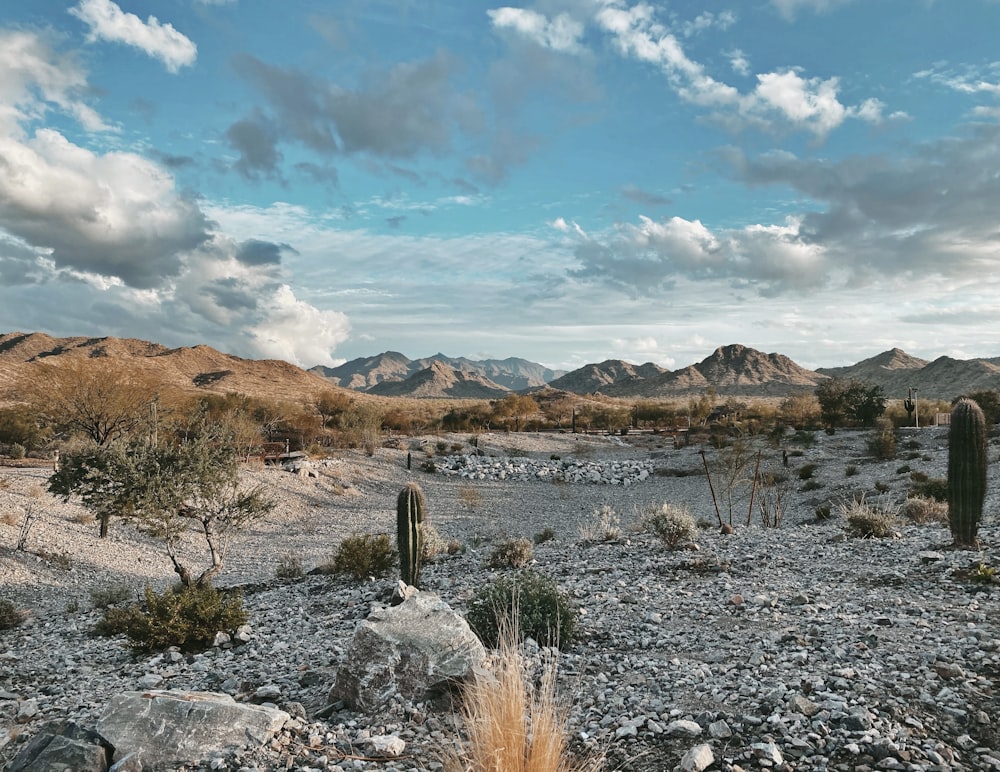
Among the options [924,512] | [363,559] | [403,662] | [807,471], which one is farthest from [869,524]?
[807,471]

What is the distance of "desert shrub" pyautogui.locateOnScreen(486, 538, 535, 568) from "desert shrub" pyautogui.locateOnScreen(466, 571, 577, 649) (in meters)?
5.29

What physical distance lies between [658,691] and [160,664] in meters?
6.03

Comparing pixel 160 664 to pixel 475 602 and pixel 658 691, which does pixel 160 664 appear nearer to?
pixel 475 602

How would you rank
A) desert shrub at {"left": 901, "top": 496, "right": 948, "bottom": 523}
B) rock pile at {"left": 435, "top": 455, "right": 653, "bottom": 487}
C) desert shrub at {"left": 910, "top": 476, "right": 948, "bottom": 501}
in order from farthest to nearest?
rock pile at {"left": 435, "top": 455, "right": 653, "bottom": 487}, desert shrub at {"left": 910, "top": 476, "right": 948, "bottom": 501}, desert shrub at {"left": 901, "top": 496, "right": 948, "bottom": 523}

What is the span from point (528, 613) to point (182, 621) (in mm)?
4635

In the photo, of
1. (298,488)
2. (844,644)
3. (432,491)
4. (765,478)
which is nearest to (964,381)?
(765,478)

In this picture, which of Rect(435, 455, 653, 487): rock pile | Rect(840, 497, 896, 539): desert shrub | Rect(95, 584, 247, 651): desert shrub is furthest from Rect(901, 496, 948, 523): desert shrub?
Rect(435, 455, 653, 487): rock pile

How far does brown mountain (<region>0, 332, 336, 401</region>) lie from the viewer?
93625 mm

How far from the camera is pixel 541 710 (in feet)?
13.1

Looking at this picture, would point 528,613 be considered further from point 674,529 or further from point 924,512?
point 924,512

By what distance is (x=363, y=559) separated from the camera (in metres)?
13.7

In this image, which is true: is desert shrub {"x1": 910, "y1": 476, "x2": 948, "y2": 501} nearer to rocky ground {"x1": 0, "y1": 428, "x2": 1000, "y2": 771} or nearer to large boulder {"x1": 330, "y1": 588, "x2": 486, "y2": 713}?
rocky ground {"x1": 0, "y1": 428, "x2": 1000, "y2": 771}

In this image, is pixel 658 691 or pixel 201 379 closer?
pixel 658 691

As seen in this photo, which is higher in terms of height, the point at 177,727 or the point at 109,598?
the point at 177,727
